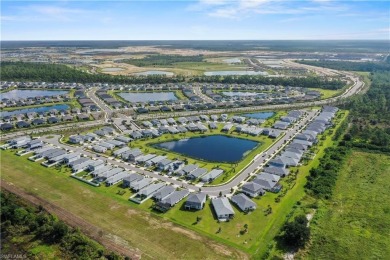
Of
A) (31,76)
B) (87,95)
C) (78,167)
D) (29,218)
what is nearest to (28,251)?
(29,218)

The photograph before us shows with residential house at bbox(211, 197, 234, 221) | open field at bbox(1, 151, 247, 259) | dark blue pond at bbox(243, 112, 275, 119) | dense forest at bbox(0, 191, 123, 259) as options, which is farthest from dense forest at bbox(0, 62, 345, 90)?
dense forest at bbox(0, 191, 123, 259)

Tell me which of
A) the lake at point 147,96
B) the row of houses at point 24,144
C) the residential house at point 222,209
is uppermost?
the lake at point 147,96

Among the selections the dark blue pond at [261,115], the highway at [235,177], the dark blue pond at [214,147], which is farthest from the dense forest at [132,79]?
the dark blue pond at [214,147]

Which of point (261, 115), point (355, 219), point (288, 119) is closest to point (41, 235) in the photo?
point (355, 219)

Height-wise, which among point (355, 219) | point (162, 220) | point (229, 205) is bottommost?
point (355, 219)

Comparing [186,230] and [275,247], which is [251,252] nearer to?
[275,247]

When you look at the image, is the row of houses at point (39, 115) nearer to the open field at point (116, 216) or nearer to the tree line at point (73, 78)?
the open field at point (116, 216)

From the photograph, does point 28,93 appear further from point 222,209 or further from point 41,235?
point 222,209
